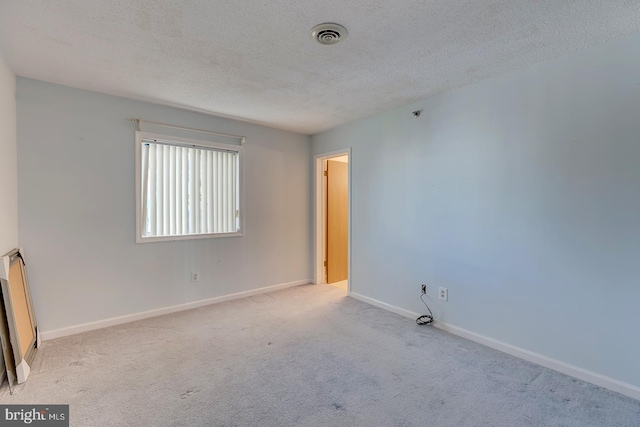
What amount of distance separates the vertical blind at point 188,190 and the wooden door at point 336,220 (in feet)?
4.93

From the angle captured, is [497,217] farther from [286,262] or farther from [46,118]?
[46,118]

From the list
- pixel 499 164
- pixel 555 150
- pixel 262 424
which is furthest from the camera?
pixel 499 164

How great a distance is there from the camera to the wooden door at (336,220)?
15.3 ft

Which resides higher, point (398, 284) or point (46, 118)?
point (46, 118)

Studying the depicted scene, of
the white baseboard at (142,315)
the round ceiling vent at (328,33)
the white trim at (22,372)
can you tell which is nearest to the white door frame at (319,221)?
the white baseboard at (142,315)

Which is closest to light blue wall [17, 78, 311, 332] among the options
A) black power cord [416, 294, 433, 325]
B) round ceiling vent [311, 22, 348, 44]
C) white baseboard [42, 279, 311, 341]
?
white baseboard [42, 279, 311, 341]

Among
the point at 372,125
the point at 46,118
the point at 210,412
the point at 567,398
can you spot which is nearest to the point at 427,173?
the point at 372,125

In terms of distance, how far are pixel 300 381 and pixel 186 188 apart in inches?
97.8

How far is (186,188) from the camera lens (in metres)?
3.41

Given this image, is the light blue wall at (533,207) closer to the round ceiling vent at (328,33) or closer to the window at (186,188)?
the round ceiling vent at (328,33)

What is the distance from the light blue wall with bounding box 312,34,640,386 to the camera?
194 cm

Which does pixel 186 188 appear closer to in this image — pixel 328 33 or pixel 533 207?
pixel 328 33

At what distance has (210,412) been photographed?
1.73 metres

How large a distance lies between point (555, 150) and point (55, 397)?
3.90 meters
